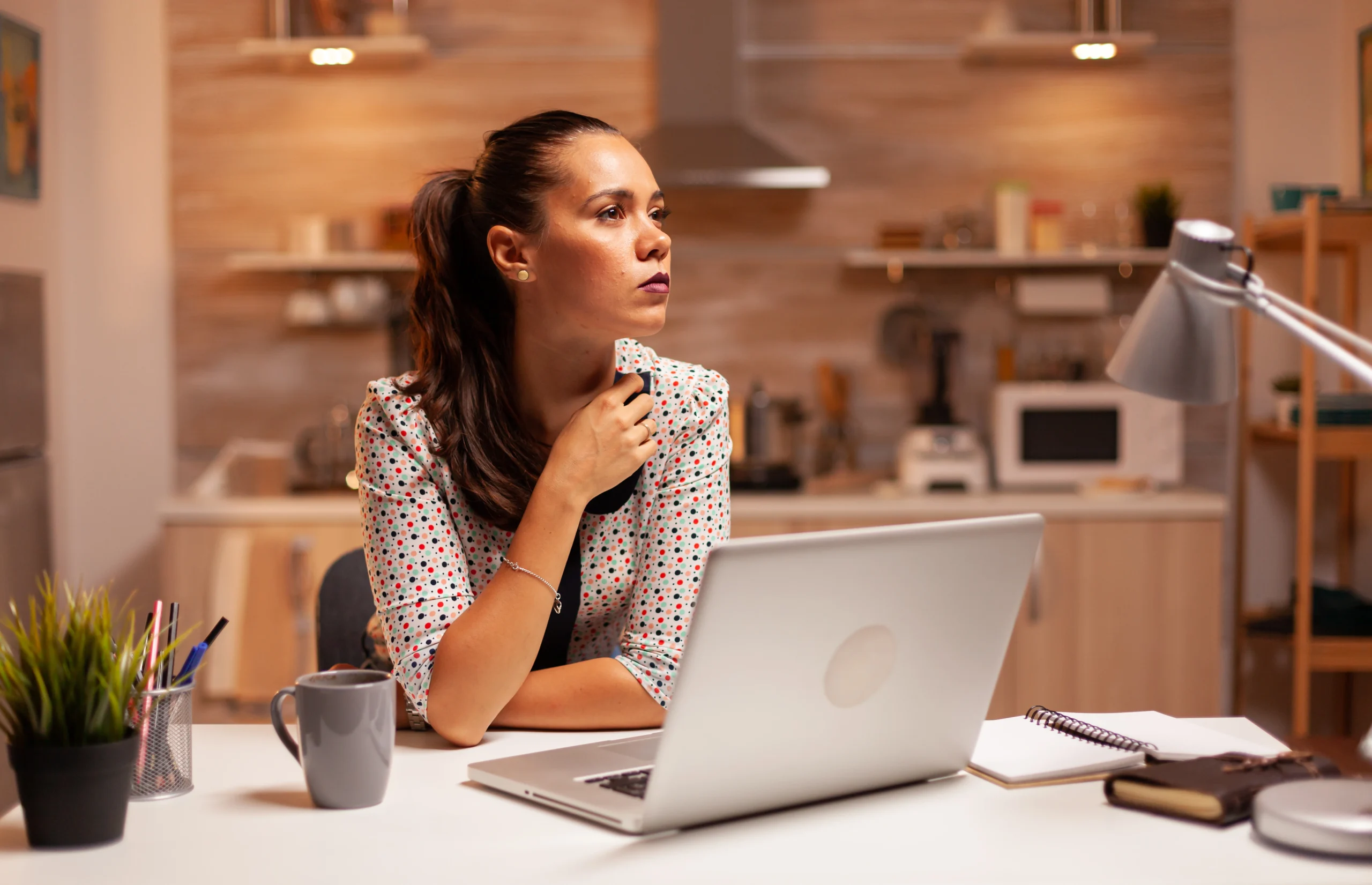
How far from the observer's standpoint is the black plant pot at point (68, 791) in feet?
3.15

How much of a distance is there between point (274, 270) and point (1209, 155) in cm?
271

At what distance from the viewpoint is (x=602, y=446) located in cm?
146

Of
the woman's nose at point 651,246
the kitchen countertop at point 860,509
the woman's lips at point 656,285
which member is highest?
the woman's nose at point 651,246

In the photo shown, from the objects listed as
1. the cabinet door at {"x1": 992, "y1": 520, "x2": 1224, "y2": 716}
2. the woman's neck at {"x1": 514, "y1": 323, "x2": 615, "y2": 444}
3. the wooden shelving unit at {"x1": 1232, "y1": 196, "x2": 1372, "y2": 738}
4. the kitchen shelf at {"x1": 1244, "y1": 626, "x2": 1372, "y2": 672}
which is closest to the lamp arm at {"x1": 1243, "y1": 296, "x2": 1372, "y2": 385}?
the woman's neck at {"x1": 514, "y1": 323, "x2": 615, "y2": 444}

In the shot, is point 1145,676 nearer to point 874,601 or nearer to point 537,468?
point 537,468

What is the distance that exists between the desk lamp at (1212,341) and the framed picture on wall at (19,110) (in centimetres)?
312

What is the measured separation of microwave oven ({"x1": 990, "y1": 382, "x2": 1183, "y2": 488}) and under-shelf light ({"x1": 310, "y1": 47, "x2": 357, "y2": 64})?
199 centimetres

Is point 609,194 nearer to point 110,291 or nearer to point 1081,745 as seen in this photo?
point 1081,745

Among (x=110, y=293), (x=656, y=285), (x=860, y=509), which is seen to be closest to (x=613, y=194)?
(x=656, y=285)

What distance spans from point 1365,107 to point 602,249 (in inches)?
114

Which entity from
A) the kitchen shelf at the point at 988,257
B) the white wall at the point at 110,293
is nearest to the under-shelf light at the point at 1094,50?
the kitchen shelf at the point at 988,257

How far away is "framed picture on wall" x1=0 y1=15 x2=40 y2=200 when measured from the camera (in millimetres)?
3297

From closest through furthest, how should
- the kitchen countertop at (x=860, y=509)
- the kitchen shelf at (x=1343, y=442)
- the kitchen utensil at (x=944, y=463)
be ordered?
the kitchen shelf at (x=1343, y=442) → the kitchen countertop at (x=860, y=509) → the kitchen utensil at (x=944, y=463)

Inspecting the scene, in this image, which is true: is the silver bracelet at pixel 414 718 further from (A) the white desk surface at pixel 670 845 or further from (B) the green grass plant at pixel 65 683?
(B) the green grass plant at pixel 65 683
